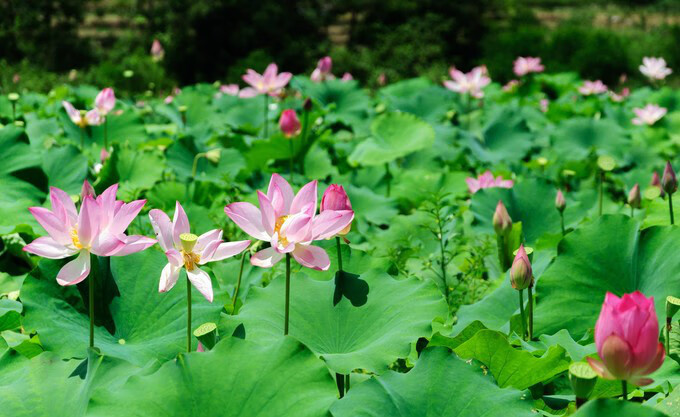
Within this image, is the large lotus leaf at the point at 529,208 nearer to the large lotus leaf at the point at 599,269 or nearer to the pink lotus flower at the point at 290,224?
the large lotus leaf at the point at 599,269

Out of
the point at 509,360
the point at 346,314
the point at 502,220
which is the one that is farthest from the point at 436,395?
the point at 502,220

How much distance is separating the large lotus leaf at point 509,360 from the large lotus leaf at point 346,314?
0.08m

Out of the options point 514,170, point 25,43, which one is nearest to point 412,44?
point 25,43

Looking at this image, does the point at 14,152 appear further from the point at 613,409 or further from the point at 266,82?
the point at 613,409

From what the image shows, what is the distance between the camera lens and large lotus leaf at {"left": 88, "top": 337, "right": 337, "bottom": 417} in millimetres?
897

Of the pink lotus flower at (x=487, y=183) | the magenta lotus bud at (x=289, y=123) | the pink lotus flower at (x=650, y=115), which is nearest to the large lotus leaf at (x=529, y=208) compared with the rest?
the pink lotus flower at (x=487, y=183)

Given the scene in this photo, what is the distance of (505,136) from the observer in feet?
10.2

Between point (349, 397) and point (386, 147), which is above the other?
point (349, 397)

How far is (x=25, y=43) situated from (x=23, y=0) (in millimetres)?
786

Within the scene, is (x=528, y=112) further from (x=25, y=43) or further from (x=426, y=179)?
(x=25, y=43)

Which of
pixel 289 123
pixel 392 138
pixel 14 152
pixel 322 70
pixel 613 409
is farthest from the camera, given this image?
pixel 322 70

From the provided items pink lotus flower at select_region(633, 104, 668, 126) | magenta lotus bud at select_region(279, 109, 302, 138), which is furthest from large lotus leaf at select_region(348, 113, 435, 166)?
pink lotus flower at select_region(633, 104, 668, 126)

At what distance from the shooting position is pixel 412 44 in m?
13.6

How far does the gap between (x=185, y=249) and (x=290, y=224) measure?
0.52 feet
